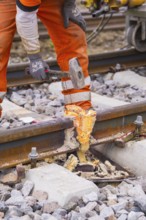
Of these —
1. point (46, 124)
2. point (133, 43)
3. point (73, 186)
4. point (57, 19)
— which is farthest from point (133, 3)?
point (73, 186)

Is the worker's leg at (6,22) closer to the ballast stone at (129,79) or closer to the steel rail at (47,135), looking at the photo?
the steel rail at (47,135)

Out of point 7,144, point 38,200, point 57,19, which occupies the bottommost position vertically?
point 38,200

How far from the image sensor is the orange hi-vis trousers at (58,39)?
426cm

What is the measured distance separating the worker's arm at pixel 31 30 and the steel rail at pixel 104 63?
96.8 inches

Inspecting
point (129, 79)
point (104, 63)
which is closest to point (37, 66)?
point (129, 79)

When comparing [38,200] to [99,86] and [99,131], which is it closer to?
[99,131]

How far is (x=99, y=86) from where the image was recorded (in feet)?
21.8

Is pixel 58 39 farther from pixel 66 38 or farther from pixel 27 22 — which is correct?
pixel 27 22

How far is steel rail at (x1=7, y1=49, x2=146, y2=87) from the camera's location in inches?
256

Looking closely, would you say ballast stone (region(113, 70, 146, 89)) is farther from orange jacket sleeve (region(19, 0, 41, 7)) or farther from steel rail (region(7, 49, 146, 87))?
orange jacket sleeve (region(19, 0, 41, 7))

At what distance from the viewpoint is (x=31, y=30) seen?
12.7 ft

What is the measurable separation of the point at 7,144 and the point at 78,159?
62cm

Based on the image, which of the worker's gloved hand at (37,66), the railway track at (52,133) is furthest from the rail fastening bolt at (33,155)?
the worker's gloved hand at (37,66)

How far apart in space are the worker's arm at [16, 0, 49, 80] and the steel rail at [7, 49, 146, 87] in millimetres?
2459
